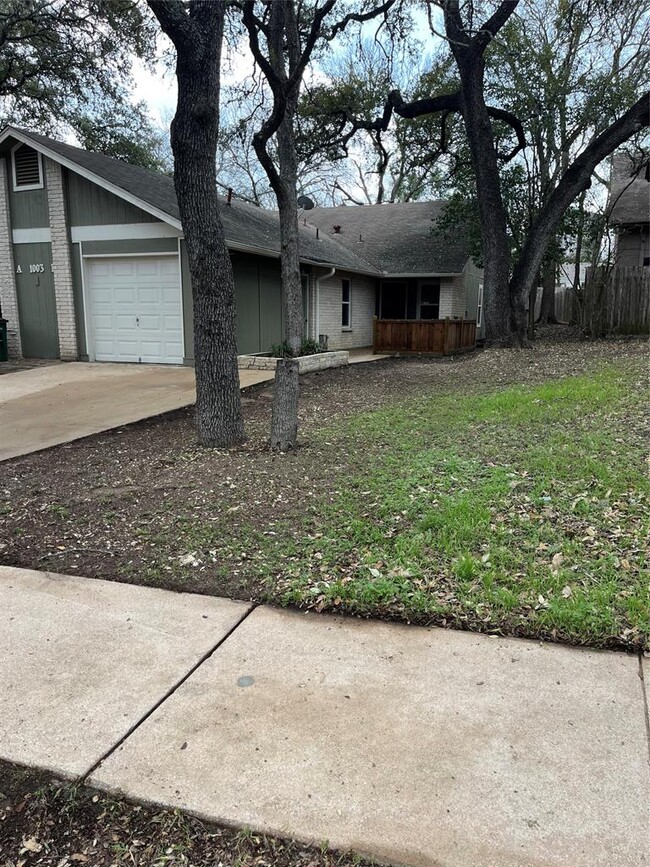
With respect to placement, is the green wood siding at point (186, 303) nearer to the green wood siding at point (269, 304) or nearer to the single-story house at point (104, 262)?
the single-story house at point (104, 262)

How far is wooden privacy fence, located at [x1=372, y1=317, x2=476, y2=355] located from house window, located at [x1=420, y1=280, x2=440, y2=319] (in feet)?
11.1

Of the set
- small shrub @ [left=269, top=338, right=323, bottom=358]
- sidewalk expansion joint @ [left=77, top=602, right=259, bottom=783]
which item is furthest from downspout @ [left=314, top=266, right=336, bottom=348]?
sidewalk expansion joint @ [left=77, top=602, right=259, bottom=783]

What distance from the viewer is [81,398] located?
967 centimetres

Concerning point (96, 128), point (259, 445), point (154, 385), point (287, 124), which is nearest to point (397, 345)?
point (154, 385)

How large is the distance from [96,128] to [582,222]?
18.1 meters

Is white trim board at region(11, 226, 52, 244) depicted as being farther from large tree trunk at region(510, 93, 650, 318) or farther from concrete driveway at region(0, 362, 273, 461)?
large tree trunk at region(510, 93, 650, 318)

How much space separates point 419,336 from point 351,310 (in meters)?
3.70

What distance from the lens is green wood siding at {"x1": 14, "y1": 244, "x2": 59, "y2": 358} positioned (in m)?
14.6

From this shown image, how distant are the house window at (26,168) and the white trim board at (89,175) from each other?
18.5 inches

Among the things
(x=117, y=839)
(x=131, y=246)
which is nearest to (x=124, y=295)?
(x=131, y=246)

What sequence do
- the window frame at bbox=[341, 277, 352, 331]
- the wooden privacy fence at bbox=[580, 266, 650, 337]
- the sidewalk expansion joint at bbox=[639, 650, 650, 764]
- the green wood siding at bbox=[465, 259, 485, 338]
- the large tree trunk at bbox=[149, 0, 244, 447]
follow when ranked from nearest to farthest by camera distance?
the sidewalk expansion joint at bbox=[639, 650, 650, 764], the large tree trunk at bbox=[149, 0, 244, 447], the wooden privacy fence at bbox=[580, 266, 650, 337], the window frame at bbox=[341, 277, 352, 331], the green wood siding at bbox=[465, 259, 485, 338]

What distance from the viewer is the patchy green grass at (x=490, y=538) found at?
10.4ft

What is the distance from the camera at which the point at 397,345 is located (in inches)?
683

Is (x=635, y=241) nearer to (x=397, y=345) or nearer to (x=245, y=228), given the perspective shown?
(x=397, y=345)
